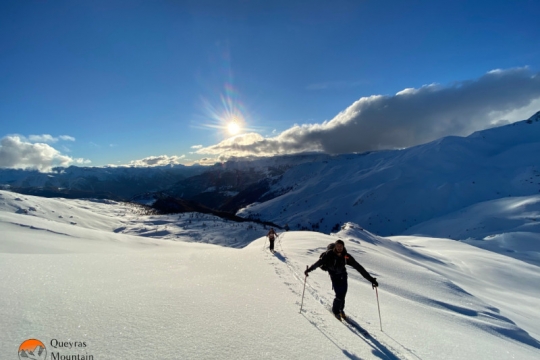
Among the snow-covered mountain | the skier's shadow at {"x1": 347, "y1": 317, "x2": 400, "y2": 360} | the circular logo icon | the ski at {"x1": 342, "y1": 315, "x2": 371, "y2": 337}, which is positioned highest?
the snow-covered mountain

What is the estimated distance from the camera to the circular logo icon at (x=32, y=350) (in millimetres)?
2941

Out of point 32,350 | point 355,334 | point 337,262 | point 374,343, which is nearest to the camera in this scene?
point 32,350

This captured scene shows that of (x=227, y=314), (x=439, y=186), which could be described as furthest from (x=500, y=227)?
(x=227, y=314)

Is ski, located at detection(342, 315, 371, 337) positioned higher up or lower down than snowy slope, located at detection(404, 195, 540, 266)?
lower down

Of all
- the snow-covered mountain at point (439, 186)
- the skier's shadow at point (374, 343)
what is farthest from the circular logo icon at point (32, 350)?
the snow-covered mountain at point (439, 186)

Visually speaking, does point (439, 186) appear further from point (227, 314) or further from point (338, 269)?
point (227, 314)

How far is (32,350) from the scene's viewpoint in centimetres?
307

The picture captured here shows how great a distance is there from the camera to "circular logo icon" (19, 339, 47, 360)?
2941mm

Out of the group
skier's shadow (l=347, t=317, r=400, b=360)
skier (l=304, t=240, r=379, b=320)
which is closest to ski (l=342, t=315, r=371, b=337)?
skier's shadow (l=347, t=317, r=400, b=360)

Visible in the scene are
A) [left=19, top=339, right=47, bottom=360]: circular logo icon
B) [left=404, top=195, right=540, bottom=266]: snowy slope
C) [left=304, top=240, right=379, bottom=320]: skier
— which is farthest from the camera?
[left=404, top=195, right=540, bottom=266]: snowy slope

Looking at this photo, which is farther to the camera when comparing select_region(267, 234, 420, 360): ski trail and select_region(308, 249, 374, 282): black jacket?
select_region(308, 249, 374, 282): black jacket

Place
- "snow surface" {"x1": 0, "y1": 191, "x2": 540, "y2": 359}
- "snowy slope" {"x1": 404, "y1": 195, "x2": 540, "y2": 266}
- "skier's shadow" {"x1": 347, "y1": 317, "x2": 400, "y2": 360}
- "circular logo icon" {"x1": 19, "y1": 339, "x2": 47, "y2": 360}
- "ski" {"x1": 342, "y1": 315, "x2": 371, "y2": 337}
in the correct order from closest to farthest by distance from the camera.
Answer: "circular logo icon" {"x1": 19, "y1": 339, "x2": 47, "y2": 360}, "snow surface" {"x1": 0, "y1": 191, "x2": 540, "y2": 359}, "skier's shadow" {"x1": 347, "y1": 317, "x2": 400, "y2": 360}, "ski" {"x1": 342, "y1": 315, "x2": 371, "y2": 337}, "snowy slope" {"x1": 404, "y1": 195, "x2": 540, "y2": 266}

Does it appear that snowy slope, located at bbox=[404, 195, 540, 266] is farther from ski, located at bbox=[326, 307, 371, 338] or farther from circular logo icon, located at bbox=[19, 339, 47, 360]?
circular logo icon, located at bbox=[19, 339, 47, 360]

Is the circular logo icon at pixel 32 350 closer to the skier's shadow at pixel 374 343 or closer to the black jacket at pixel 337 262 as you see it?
the skier's shadow at pixel 374 343
